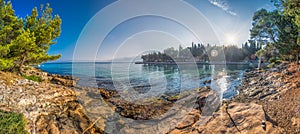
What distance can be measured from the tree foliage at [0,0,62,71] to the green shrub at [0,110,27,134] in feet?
14.4

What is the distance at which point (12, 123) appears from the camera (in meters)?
4.57

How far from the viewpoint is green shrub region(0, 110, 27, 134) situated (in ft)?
14.1

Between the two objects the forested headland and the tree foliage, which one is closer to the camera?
the tree foliage

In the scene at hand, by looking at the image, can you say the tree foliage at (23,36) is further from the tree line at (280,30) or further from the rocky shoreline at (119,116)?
the tree line at (280,30)

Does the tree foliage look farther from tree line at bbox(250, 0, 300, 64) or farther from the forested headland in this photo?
tree line at bbox(250, 0, 300, 64)

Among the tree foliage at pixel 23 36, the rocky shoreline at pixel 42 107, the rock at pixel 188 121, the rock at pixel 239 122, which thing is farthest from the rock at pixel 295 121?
the tree foliage at pixel 23 36

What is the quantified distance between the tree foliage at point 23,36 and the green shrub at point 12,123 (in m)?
4.39

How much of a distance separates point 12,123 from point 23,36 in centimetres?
553

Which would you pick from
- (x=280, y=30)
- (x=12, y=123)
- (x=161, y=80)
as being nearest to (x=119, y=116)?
(x=12, y=123)

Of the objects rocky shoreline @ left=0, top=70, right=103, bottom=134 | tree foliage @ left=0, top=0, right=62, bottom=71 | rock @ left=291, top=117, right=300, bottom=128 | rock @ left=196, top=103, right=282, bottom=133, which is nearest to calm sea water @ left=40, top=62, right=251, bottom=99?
tree foliage @ left=0, top=0, right=62, bottom=71

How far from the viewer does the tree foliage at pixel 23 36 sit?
26.6 feet

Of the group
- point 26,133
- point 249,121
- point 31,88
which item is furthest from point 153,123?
point 31,88

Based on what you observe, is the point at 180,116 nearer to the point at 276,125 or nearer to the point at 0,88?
the point at 276,125

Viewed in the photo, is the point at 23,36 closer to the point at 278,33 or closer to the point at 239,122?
the point at 239,122
